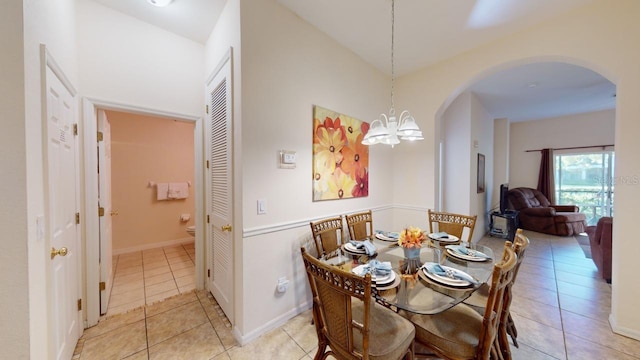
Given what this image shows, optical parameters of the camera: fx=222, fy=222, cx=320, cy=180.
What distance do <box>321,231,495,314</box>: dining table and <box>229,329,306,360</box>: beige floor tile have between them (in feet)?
2.48

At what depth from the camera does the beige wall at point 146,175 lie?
382 centimetres

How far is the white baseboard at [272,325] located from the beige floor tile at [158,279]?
5.26 feet

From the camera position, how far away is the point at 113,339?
6.07ft

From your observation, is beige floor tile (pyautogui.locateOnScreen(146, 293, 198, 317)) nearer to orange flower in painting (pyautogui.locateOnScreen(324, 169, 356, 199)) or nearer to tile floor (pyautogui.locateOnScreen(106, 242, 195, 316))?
tile floor (pyautogui.locateOnScreen(106, 242, 195, 316))

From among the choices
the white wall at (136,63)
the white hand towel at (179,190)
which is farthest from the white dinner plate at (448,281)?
the white hand towel at (179,190)

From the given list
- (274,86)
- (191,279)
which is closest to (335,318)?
(274,86)

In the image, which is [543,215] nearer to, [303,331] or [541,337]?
[541,337]

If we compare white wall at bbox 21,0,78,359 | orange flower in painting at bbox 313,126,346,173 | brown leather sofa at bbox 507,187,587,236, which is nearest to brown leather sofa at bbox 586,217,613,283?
brown leather sofa at bbox 507,187,587,236

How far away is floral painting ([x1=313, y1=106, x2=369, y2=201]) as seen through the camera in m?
2.35

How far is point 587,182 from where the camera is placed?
5641 mm

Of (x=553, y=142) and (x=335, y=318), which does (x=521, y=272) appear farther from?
(x=553, y=142)

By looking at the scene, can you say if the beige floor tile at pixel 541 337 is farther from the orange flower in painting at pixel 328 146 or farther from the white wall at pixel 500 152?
the white wall at pixel 500 152

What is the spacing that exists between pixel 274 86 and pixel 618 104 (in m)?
3.04

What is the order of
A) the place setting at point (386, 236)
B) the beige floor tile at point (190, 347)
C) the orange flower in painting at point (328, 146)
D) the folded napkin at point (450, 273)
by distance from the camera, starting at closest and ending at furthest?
1. the folded napkin at point (450, 273)
2. the beige floor tile at point (190, 347)
3. the place setting at point (386, 236)
4. the orange flower in painting at point (328, 146)
